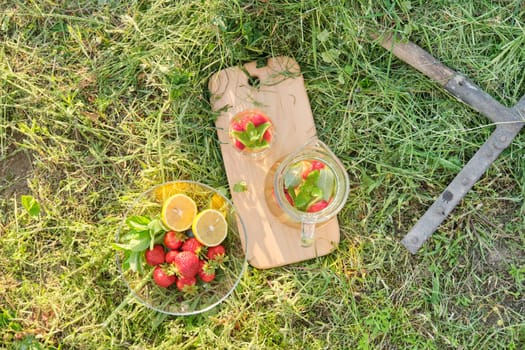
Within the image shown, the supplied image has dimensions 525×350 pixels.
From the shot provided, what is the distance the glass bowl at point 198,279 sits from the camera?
6.96 ft

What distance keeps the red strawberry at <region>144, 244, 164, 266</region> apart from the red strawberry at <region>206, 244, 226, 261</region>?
19cm

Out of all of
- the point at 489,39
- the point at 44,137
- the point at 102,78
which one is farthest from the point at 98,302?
the point at 489,39

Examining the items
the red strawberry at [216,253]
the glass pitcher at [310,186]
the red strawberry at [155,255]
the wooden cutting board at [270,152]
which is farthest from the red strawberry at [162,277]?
the glass pitcher at [310,186]

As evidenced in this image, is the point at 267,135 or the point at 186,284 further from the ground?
the point at 267,135

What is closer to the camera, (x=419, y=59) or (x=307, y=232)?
Answer: (x=307, y=232)

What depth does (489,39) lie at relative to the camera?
7.53 feet

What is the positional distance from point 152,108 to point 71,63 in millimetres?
435

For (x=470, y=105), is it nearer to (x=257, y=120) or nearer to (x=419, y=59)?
(x=419, y=59)

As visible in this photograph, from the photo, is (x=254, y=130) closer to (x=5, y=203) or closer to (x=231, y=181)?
(x=231, y=181)

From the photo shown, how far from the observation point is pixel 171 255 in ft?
6.74

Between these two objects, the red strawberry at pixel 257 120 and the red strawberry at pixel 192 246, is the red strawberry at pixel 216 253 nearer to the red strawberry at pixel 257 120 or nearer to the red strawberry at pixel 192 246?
the red strawberry at pixel 192 246

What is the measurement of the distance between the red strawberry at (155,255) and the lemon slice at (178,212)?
0.37 ft

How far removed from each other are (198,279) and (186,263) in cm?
12

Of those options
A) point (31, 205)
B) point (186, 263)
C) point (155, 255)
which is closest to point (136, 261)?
point (155, 255)
